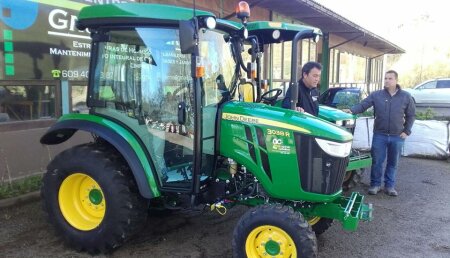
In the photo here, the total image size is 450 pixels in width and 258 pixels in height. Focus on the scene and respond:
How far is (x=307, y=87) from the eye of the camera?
482cm

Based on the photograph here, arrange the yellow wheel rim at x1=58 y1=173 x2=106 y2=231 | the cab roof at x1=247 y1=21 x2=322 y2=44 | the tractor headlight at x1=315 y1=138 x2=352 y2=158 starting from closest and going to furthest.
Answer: the tractor headlight at x1=315 y1=138 x2=352 y2=158 → the yellow wheel rim at x1=58 y1=173 x2=106 y2=231 → the cab roof at x1=247 y1=21 x2=322 y2=44

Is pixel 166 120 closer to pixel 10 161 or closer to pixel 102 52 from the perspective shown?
pixel 102 52

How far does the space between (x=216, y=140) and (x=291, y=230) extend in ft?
3.38

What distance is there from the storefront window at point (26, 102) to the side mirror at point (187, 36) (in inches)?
138

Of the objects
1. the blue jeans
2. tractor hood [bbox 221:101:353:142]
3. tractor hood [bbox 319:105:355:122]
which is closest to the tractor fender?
tractor hood [bbox 221:101:353:142]

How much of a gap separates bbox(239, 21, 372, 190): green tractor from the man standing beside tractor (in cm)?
29

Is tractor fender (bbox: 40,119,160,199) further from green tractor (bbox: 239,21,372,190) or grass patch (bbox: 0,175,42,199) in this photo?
grass patch (bbox: 0,175,42,199)

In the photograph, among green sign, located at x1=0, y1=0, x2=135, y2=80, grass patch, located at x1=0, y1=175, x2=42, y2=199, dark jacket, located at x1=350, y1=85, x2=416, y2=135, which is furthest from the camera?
dark jacket, located at x1=350, y1=85, x2=416, y2=135

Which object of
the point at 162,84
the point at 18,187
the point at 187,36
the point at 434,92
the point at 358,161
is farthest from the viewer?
the point at 434,92

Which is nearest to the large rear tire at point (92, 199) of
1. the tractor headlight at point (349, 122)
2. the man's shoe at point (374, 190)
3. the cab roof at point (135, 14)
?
the cab roof at point (135, 14)

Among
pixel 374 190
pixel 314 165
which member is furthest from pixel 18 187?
pixel 374 190

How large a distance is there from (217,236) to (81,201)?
4.53 feet

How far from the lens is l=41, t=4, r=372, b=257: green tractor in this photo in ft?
11.8

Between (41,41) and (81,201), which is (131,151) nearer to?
(81,201)
